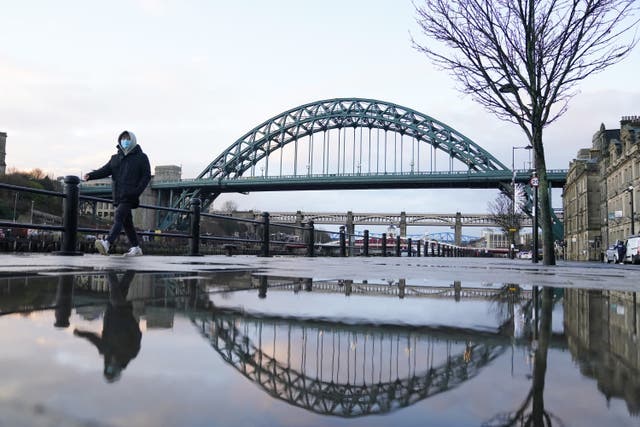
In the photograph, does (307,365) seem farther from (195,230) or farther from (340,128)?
(340,128)

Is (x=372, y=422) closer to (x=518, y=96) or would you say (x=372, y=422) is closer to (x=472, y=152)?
(x=518, y=96)

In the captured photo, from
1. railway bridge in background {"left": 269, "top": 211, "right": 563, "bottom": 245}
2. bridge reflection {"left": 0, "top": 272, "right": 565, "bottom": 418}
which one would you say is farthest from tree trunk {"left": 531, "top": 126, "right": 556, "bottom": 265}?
railway bridge in background {"left": 269, "top": 211, "right": 563, "bottom": 245}

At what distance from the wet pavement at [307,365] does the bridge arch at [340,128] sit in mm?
58948

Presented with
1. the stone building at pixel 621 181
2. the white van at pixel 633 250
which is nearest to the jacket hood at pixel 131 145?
the white van at pixel 633 250

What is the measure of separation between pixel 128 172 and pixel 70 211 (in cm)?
85

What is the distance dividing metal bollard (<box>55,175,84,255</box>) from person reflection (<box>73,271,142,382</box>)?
5046 mm

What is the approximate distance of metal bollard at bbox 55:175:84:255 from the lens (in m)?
6.19

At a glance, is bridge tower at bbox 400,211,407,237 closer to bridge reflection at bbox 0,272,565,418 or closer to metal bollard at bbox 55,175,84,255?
metal bollard at bbox 55,175,84,255

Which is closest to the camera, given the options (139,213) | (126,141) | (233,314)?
(233,314)

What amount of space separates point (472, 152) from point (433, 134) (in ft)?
18.2

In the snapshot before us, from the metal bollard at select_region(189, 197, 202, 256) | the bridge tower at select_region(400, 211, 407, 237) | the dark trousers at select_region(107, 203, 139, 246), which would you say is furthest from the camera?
the bridge tower at select_region(400, 211, 407, 237)

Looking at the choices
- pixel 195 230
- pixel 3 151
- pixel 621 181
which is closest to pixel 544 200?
pixel 195 230

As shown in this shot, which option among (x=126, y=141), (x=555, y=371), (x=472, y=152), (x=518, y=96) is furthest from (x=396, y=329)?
(x=472, y=152)

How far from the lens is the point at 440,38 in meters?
10.5
